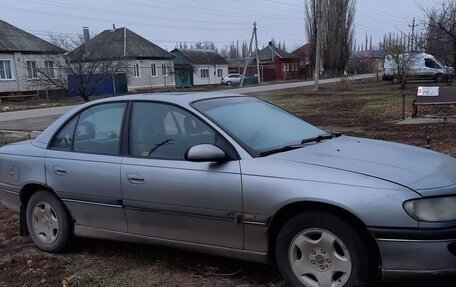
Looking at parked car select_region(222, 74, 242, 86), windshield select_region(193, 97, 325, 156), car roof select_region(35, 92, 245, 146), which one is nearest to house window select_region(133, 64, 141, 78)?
parked car select_region(222, 74, 242, 86)

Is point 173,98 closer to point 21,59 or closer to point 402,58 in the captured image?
point 402,58

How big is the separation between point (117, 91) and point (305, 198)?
39.2m

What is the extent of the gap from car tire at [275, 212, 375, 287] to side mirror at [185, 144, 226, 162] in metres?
0.69

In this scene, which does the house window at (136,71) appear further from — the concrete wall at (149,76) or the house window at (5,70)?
the house window at (5,70)

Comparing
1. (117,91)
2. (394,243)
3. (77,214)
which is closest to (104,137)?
(77,214)

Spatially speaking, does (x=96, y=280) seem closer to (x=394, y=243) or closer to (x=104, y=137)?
(x=104, y=137)

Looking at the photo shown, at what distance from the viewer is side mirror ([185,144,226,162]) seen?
357 centimetres

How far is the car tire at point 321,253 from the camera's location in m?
3.15

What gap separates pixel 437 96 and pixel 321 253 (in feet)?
38.3

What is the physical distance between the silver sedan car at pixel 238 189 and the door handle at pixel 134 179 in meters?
Result: 0.01

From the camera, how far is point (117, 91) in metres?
40.9

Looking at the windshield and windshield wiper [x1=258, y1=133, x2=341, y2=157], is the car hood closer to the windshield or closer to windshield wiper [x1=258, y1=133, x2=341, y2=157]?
windshield wiper [x1=258, y1=133, x2=341, y2=157]

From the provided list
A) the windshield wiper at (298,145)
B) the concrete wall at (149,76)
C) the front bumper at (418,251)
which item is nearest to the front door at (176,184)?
the windshield wiper at (298,145)

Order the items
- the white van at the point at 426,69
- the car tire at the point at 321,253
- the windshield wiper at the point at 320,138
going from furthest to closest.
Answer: the white van at the point at 426,69 → the windshield wiper at the point at 320,138 → the car tire at the point at 321,253
